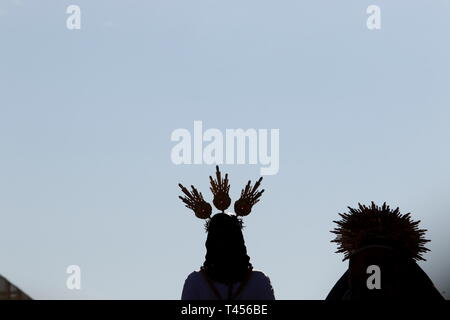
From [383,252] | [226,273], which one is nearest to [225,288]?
[226,273]

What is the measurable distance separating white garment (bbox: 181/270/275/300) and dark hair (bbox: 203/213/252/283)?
0.22 ft

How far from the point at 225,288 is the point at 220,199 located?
1193 mm

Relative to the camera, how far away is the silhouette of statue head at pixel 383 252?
380 inches

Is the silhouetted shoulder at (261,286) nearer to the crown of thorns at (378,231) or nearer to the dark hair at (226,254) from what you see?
the dark hair at (226,254)

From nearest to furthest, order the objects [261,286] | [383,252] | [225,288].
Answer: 1. [261,286]
2. [225,288]
3. [383,252]

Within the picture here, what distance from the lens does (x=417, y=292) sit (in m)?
9.91

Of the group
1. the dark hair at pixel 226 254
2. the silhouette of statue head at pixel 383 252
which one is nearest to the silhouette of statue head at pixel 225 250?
the dark hair at pixel 226 254

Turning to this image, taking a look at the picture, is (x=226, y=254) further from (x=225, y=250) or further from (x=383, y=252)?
(x=383, y=252)

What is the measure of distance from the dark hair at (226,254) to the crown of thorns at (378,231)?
207 cm

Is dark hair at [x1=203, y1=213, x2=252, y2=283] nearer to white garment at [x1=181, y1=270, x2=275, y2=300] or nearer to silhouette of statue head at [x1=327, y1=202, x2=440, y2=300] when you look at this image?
white garment at [x1=181, y1=270, x2=275, y2=300]

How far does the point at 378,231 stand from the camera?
9.92 metres
